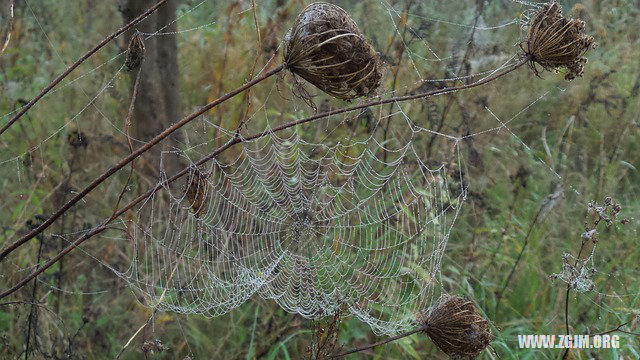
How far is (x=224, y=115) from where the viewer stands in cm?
445

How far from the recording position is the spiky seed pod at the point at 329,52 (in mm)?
1652

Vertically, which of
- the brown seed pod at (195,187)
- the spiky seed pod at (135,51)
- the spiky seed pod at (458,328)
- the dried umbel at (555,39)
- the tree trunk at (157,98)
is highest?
the tree trunk at (157,98)

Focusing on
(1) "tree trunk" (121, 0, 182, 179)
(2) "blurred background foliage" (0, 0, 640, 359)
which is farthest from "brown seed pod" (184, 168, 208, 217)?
(1) "tree trunk" (121, 0, 182, 179)

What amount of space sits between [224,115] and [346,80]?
2.83 metres

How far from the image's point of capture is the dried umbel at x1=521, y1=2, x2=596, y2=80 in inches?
72.2

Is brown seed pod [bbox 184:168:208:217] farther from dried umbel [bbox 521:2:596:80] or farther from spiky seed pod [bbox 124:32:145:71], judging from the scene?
dried umbel [bbox 521:2:596:80]

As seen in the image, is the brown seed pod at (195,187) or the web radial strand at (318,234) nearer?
the brown seed pod at (195,187)

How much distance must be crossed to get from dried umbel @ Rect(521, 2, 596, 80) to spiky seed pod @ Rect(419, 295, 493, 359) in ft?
2.10

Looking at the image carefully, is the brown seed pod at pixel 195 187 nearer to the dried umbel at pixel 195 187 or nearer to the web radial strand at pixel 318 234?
the dried umbel at pixel 195 187

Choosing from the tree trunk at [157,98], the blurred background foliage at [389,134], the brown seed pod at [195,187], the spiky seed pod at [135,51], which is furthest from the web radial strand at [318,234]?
the spiky seed pod at [135,51]

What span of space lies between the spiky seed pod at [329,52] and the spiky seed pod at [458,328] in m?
0.65

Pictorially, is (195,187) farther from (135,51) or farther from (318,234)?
(318,234)

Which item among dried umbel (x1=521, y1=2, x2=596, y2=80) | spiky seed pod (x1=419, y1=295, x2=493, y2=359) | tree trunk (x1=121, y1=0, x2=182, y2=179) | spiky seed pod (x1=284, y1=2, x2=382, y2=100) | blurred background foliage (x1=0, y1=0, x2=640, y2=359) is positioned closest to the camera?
spiky seed pod (x1=284, y1=2, x2=382, y2=100)

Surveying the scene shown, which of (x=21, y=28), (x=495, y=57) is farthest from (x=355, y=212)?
(x=21, y=28)
